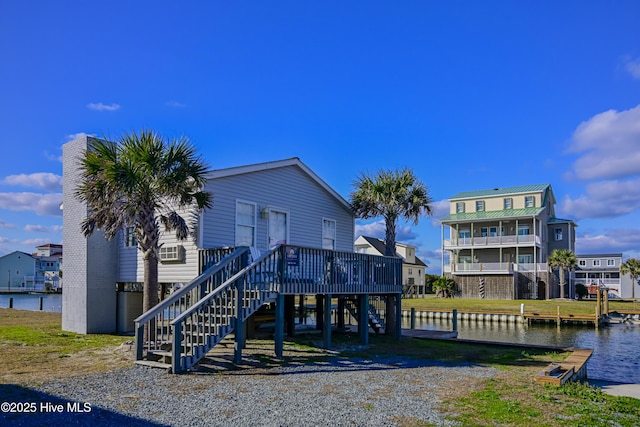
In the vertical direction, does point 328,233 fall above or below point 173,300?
above

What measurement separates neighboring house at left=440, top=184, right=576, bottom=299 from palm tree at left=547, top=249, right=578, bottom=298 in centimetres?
73

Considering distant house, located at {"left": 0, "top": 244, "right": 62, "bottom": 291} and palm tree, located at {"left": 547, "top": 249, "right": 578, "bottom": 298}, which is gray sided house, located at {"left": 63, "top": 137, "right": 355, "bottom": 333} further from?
distant house, located at {"left": 0, "top": 244, "right": 62, "bottom": 291}

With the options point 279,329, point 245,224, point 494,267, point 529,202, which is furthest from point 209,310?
point 529,202

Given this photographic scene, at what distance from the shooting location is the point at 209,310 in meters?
10.7

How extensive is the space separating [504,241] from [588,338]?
2050cm

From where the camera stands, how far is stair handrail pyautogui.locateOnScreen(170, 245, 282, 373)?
9.83 metres

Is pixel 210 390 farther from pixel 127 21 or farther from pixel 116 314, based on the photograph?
pixel 116 314

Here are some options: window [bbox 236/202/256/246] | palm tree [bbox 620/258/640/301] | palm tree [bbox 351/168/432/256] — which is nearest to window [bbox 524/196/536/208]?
palm tree [bbox 620/258/640/301]

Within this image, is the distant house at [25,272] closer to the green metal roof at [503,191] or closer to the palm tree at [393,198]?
the green metal roof at [503,191]

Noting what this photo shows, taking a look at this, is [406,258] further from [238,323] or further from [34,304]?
[238,323]

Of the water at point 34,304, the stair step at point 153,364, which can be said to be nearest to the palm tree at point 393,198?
the stair step at point 153,364

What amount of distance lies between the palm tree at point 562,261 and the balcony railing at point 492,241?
1969 mm

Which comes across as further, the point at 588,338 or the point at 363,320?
the point at 588,338

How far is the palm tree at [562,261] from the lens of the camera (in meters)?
44.3
